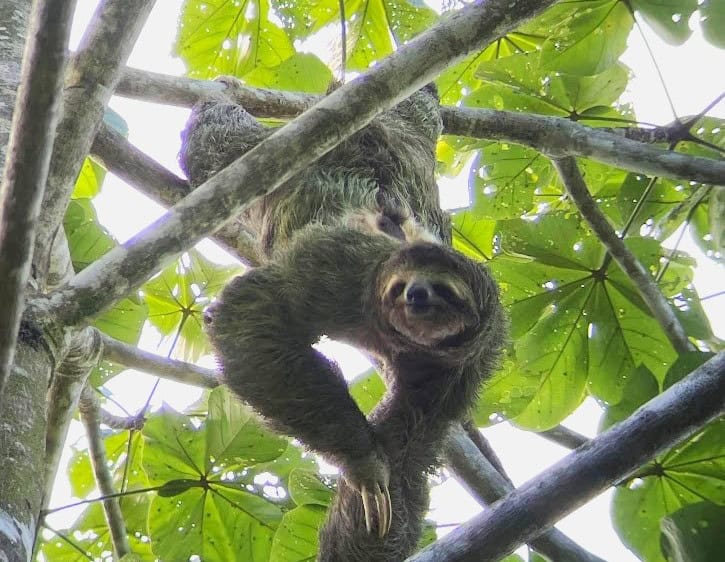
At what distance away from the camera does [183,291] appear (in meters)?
7.84

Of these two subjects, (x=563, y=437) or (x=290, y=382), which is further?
(x=563, y=437)

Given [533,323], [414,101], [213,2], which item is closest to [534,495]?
[533,323]

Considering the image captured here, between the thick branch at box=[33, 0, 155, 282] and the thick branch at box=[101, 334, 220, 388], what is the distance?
247cm

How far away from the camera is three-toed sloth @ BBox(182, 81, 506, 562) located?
5555mm

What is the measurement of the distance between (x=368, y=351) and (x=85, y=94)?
3143 mm

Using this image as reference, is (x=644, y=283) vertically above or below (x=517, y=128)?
below

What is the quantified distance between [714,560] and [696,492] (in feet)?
6.05

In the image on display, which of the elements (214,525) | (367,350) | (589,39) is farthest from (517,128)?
(214,525)

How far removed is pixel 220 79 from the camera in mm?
7426

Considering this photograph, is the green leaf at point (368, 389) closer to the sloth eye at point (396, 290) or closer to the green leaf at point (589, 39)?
the sloth eye at point (396, 290)

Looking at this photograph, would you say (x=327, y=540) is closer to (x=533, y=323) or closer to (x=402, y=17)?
(x=533, y=323)

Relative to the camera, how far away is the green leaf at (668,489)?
5.17 metres

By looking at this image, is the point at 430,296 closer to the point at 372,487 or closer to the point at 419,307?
the point at 419,307

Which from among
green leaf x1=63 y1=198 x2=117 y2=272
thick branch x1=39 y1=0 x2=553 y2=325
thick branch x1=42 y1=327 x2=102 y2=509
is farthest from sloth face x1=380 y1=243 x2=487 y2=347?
green leaf x1=63 y1=198 x2=117 y2=272
